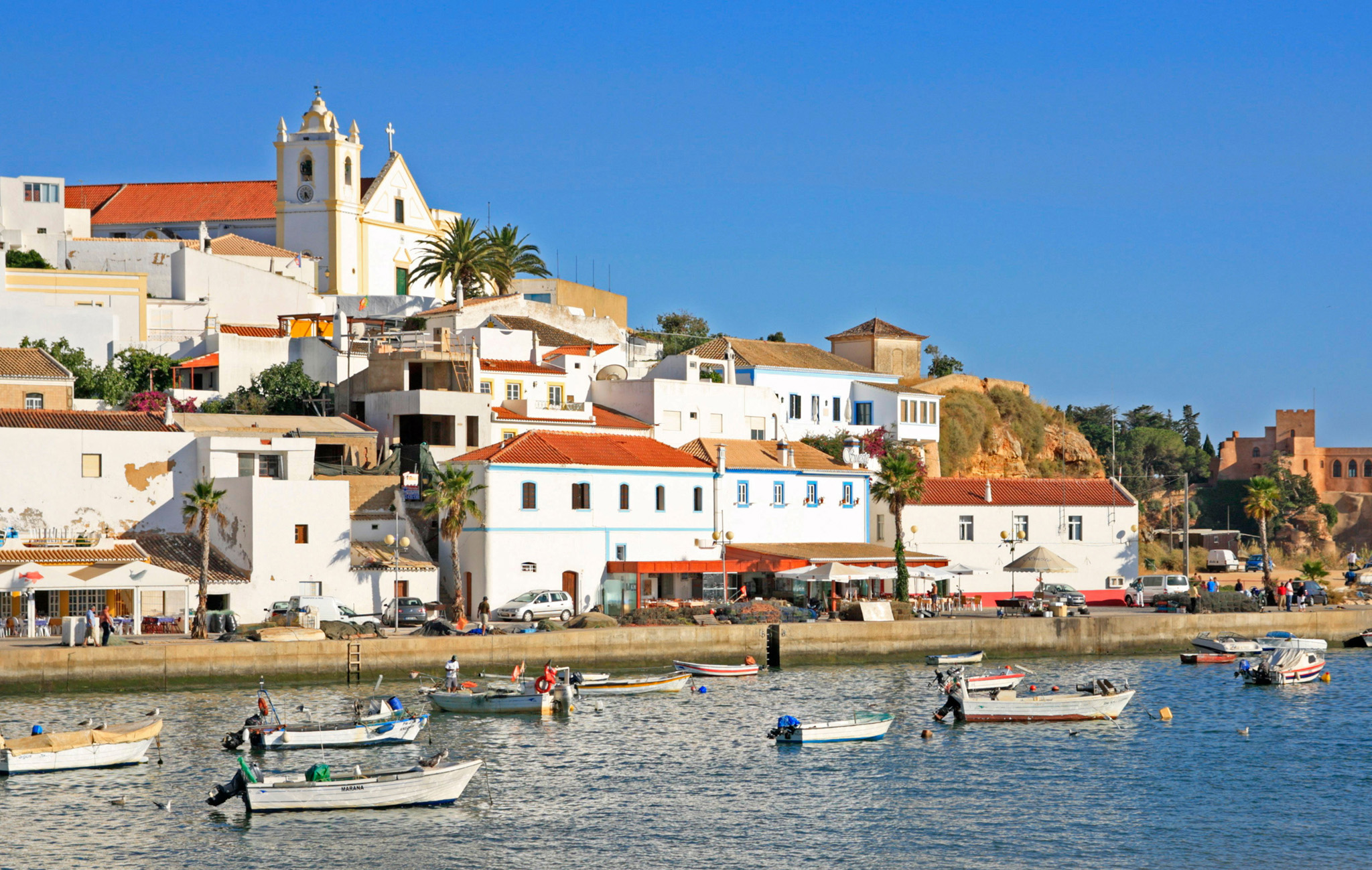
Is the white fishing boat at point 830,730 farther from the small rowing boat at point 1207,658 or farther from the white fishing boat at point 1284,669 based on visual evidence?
the small rowing boat at point 1207,658

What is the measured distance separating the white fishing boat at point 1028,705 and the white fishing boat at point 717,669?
29.2 feet

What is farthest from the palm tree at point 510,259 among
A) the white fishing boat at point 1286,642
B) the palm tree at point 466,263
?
the white fishing boat at point 1286,642

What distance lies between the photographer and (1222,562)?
98.2 metres

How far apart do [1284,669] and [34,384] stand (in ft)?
169

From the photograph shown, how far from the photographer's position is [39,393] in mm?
67750

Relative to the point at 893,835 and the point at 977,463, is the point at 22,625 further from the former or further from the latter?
the point at 977,463

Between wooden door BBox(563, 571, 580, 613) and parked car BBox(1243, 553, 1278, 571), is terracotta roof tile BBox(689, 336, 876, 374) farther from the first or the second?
parked car BBox(1243, 553, 1278, 571)

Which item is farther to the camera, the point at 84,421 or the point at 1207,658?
the point at 1207,658

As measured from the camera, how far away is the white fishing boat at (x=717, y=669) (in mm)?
54094

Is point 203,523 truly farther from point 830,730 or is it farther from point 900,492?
point 900,492

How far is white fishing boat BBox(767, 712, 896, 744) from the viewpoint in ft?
140

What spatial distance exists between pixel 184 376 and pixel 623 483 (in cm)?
2569

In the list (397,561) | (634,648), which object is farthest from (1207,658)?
(397,561)

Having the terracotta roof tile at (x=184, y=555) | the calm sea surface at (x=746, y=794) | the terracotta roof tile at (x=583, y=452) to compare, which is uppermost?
the terracotta roof tile at (x=583, y=452)
